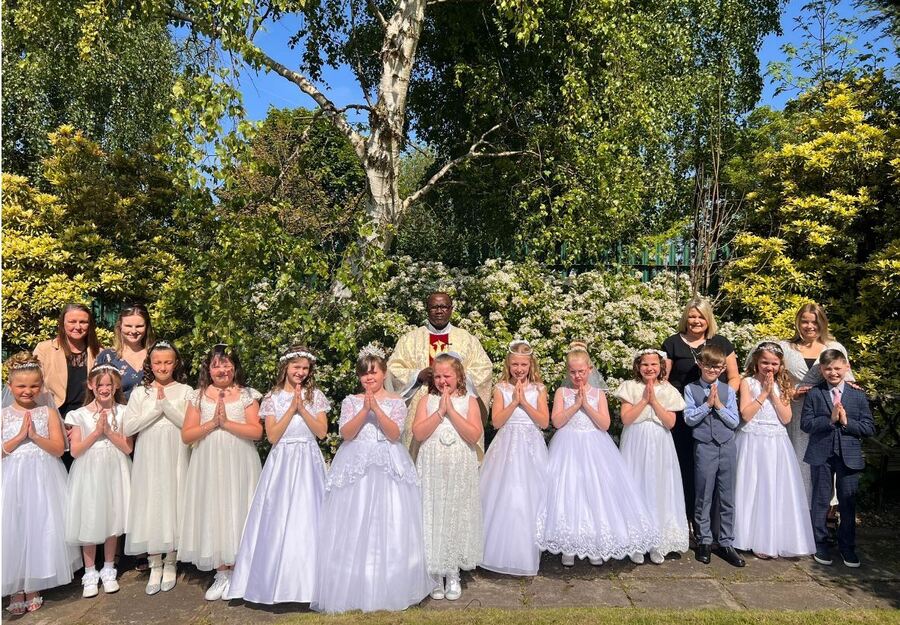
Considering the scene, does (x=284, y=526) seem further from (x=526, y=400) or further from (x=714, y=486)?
(x=714, y=486)

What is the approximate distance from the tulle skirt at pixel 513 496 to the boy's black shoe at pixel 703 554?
1311 mm

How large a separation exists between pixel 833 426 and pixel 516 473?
2.51 meters

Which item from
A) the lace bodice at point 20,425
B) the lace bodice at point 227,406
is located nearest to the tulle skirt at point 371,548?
the lace bodice at point 227,406

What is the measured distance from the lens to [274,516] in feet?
13.1

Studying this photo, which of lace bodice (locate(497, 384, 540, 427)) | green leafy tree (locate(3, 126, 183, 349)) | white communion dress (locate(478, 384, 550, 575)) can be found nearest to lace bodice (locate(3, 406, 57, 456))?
white communion dress (locate(478, 384, 550, 575))

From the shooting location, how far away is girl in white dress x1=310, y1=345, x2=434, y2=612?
12.5 feet

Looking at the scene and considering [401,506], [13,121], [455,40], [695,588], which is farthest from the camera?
[13,121]

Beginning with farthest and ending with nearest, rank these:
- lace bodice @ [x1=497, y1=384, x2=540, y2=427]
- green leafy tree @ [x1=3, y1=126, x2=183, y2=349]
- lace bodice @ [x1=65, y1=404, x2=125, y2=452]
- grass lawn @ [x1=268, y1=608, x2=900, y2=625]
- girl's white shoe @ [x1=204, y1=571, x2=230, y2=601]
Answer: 1. green leafy tree @ [x1=3, y1=126, x2=183, y2=349]
2. lace bodice @ [x1=497, y1=384, x2=540, y2=427]
3. lace bodice @ [x1=65, y1=404, x2=125, y2=452]
4. girl's white shoe @ [x1=204, y1=571, x2=230, y2=601]
5. grass lawn @ [x1=268, y1=608, x2=900, y2=625]

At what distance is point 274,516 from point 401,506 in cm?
82

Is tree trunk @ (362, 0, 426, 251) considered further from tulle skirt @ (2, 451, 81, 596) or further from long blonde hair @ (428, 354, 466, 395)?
tulle skirt @ (2, 451, 81, 596)

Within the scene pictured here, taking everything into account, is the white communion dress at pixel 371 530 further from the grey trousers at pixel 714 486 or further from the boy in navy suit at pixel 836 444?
the boy in navy suit at pixel 836 444

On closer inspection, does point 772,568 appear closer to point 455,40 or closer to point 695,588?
point 695,588

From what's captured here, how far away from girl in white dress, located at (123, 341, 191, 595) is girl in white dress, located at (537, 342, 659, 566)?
2.54 meters

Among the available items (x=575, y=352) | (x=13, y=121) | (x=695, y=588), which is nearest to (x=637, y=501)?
(x=695, y=588)
